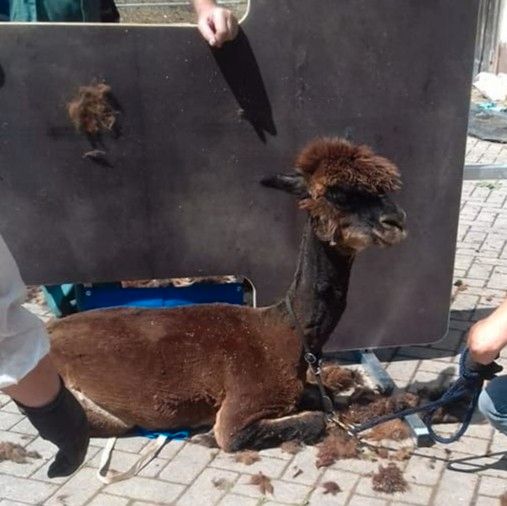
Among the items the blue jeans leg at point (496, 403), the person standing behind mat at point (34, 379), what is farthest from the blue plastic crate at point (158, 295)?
the blue jeans leg at point (496, 403)

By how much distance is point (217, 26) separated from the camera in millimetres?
4137

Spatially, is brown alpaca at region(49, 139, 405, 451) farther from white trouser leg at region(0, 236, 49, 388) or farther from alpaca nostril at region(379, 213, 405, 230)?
white trouser leg at region(0, 236, 49, 388)

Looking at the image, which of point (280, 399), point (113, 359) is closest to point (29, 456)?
point (113, 359)

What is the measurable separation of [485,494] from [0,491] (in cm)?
215

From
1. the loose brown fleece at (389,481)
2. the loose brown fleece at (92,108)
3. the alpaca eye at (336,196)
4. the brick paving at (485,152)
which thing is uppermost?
the loose brown fleece at (92,108)

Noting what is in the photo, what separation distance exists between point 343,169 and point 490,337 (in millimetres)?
1024

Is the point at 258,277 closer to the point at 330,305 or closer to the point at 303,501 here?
the point at 330,305

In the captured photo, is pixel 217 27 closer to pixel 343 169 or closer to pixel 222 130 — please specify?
pixel 222 130

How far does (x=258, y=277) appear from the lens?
4.71 m

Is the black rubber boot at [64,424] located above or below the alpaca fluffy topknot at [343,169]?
below

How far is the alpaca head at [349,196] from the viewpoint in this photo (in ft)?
12.4

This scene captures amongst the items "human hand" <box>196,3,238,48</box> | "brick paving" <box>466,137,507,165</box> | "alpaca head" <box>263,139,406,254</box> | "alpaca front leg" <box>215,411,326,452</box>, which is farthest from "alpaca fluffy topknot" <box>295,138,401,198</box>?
"brick paving" <box>466,137,507,165</box>

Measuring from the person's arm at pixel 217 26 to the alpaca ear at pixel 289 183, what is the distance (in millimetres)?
745

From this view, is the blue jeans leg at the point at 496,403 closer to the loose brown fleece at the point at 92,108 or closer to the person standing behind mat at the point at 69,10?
the person standing behind mat at the point at 69,10
